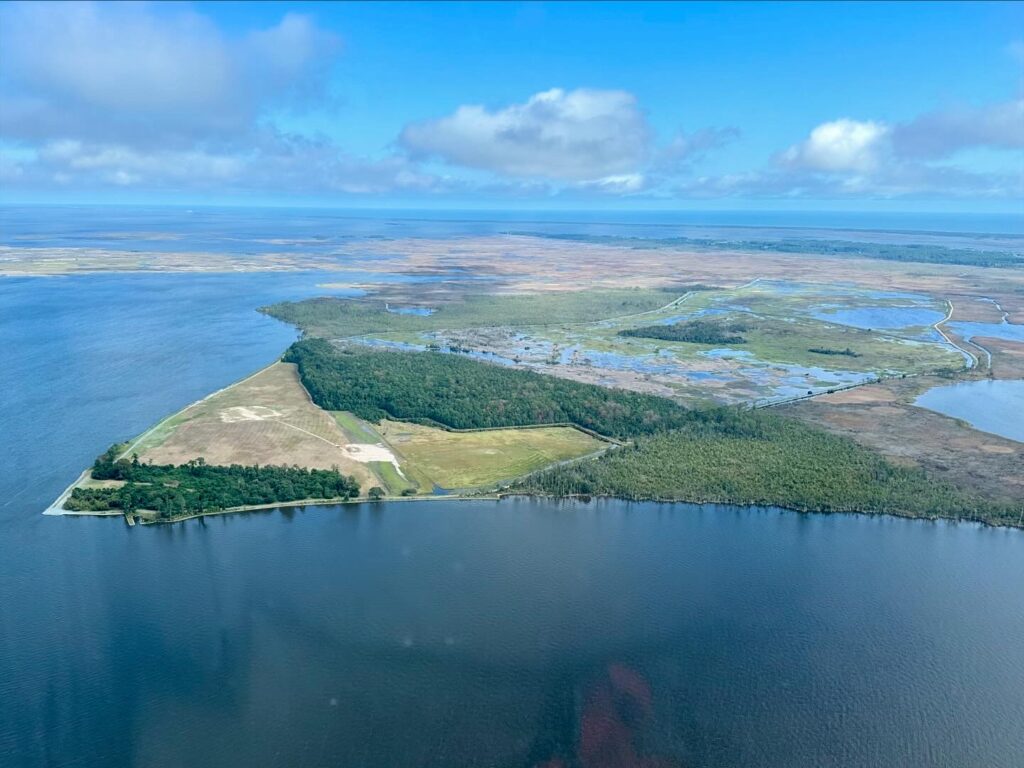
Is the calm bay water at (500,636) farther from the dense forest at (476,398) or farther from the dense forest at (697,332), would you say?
the dense forest at (697,332)

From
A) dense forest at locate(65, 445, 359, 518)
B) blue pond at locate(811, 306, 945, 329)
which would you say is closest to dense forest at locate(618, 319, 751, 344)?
blue pond at locate(811, 306, 945, 329)

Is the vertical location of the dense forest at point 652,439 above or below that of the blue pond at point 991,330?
below

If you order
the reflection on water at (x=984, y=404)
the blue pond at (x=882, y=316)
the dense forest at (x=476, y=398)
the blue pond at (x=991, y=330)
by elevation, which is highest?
the blue pond at (x=882, y=316)

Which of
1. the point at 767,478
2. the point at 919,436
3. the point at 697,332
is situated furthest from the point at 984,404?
the point at 697,332

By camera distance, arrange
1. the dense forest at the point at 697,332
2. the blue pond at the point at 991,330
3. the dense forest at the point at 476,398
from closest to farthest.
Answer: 1. the dense forest at the point at 476,398
2. the dense forest at the point at 697,332
3. the blue pond at the point at 991,330

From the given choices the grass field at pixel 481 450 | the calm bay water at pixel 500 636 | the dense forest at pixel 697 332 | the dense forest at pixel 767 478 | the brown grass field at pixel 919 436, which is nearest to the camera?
the calm bay water at pixel 500 636

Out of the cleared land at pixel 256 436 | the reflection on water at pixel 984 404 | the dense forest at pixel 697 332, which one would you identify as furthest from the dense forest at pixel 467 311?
the reflection on water at pixel 984 404

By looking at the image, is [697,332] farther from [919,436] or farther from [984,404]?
[919,436]
